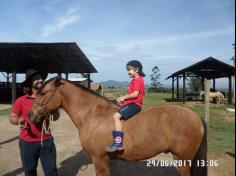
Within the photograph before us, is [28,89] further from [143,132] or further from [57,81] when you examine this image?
[143,132]

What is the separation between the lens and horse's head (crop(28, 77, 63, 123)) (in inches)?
158

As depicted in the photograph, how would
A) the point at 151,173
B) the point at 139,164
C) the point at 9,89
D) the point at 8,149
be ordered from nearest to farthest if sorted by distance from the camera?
the point at 151,173 → the point at 139,164 → the point at 8,149 → the point at 9,89

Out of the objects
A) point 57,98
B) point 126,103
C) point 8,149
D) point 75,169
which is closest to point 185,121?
point 126,103

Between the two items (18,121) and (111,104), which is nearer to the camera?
(18,121)

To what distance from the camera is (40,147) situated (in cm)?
406

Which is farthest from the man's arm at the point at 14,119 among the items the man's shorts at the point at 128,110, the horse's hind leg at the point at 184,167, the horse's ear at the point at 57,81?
the horse's hind leg at the point at 184,167

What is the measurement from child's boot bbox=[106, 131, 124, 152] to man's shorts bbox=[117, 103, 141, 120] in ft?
0.82

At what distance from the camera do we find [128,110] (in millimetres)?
4160

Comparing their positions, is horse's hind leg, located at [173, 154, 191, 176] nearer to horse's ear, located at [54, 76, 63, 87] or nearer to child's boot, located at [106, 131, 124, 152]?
child's boot, located at [106, 131, 124, 152]

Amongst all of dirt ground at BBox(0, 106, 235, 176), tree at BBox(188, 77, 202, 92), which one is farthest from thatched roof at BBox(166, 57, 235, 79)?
tree at BBox(188, 77, 202, 92)

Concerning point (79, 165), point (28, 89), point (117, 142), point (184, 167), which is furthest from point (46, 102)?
point (79, 165)

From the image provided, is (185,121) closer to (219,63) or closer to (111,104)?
(111,104)

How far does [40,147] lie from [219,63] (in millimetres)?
24383

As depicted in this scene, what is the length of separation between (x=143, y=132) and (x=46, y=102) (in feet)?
4.52
